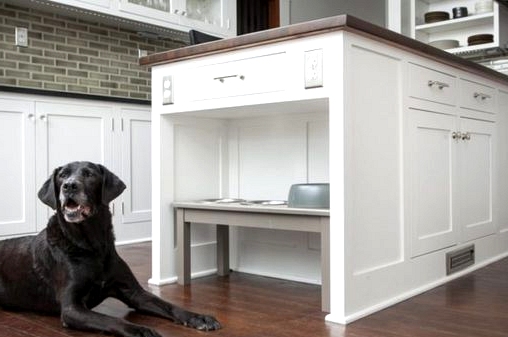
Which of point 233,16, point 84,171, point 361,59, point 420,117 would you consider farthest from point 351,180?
point 233,16

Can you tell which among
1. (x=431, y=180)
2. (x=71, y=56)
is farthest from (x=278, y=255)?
(x=71, y=56)

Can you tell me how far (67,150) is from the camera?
12.9 feet

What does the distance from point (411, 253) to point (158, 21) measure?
9.92 feet

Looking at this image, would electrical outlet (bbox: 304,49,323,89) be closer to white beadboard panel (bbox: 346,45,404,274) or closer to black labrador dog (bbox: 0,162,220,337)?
white beadboard panel (bbox: 346,45,404,274)

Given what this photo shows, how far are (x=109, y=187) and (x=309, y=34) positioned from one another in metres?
0.92

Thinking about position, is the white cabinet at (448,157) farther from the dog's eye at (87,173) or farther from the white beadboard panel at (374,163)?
the dog's eye at (87,173)

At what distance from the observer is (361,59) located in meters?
2.11

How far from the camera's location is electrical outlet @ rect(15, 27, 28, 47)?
13.2 feet

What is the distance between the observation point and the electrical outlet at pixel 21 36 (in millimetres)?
4027

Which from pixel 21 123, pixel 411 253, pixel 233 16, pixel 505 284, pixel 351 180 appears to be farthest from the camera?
pixel 233 16

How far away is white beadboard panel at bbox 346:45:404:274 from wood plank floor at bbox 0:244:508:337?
23 cm

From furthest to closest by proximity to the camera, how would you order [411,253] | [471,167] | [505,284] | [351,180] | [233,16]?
1. [233,16]
2. [471,167]
3. [505,284]
4. [411,253]
5. [351,180]

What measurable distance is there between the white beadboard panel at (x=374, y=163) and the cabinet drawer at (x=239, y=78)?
0.31m

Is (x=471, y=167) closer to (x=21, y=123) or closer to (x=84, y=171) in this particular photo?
(x=84, y=171)
